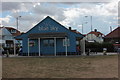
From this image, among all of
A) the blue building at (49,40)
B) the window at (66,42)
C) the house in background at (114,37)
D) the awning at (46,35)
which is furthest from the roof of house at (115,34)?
the awning at (46,35)

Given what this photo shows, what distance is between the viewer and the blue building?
2948 centimetres

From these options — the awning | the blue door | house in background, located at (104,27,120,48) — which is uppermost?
house in background, located at (104,27,120,48)

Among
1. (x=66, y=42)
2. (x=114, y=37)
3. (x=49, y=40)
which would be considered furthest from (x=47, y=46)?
(x=114, y=37)

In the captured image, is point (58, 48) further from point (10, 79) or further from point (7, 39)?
point (7, 39)

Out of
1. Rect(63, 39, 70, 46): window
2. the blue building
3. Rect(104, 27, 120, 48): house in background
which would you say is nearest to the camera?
Rect(63, 39, 70, 46): window

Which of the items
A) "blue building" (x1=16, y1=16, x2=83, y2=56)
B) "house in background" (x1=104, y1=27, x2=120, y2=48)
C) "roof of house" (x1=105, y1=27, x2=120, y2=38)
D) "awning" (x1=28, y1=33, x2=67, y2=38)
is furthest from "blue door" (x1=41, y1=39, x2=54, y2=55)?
"roof of house" (x1=105, y1=27, x2=120, y2=38)

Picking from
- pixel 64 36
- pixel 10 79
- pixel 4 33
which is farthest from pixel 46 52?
pixel 4 33

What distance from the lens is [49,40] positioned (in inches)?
1186

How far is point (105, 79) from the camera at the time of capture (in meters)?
9.49

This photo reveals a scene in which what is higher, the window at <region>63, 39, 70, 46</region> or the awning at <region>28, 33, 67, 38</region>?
the awning at <region>28, 33, 67, 38</region>

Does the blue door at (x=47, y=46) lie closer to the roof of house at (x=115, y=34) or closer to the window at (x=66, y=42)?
the window at (x=66, y=42)

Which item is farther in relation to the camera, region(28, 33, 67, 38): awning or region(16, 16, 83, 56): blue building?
region(16, 16, 83, 56): blue building

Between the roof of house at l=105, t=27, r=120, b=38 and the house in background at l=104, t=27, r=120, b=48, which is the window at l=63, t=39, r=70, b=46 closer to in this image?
Answer: the house in background at l=104, t=27, r=120, b=48

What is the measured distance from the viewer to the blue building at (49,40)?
29.5 m
